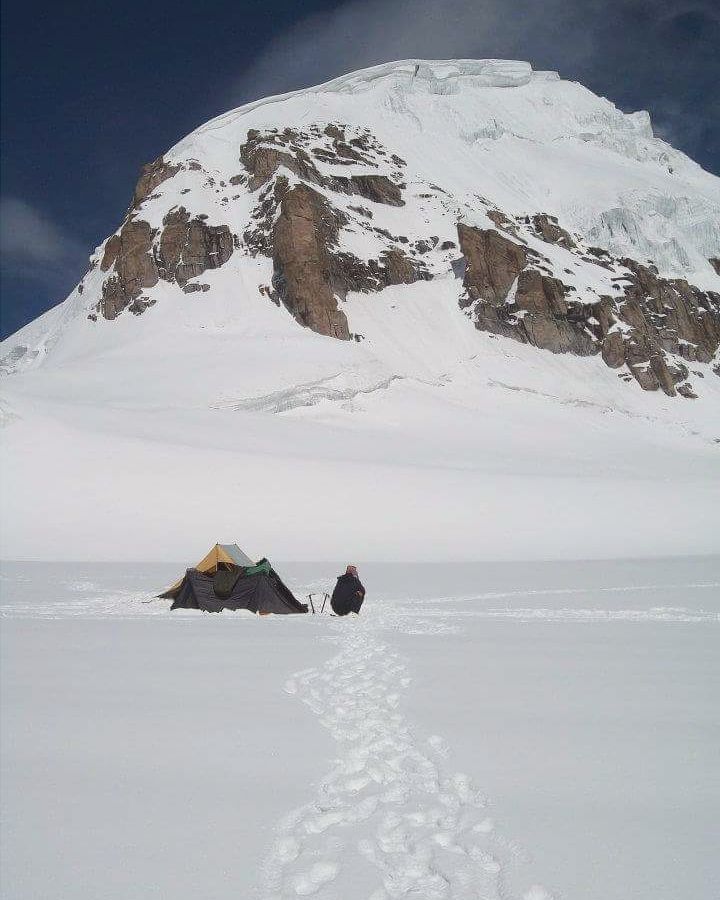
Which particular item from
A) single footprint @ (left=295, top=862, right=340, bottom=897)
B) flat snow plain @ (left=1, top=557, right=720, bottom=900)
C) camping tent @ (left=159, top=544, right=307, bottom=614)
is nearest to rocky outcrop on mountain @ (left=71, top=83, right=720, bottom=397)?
camping tent @ (left=159, top=544, right=307, bottom=614)

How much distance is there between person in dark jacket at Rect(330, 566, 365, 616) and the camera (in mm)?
10312

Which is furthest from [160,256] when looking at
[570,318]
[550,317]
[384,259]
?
[570,318]

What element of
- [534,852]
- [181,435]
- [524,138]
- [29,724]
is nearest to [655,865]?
[534,852]

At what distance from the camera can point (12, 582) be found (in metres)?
13.0

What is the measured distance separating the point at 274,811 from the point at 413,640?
4815mm

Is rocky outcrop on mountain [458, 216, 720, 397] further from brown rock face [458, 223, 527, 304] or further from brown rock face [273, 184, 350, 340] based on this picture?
brown rock face [273, 184, 350, 340]

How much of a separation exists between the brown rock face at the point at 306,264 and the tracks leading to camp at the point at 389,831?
63233 millimetres

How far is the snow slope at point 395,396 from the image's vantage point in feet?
71.5

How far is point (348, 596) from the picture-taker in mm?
10328

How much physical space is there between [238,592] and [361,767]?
8.07 meters

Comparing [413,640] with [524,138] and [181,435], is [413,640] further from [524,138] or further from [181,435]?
[524,138]

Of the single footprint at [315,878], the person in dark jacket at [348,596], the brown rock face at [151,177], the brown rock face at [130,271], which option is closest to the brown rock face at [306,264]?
the brown rock face at [130,271]

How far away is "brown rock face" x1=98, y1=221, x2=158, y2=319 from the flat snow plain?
7047 centimetres

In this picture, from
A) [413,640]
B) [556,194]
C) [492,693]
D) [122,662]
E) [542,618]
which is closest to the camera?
[492,693]
